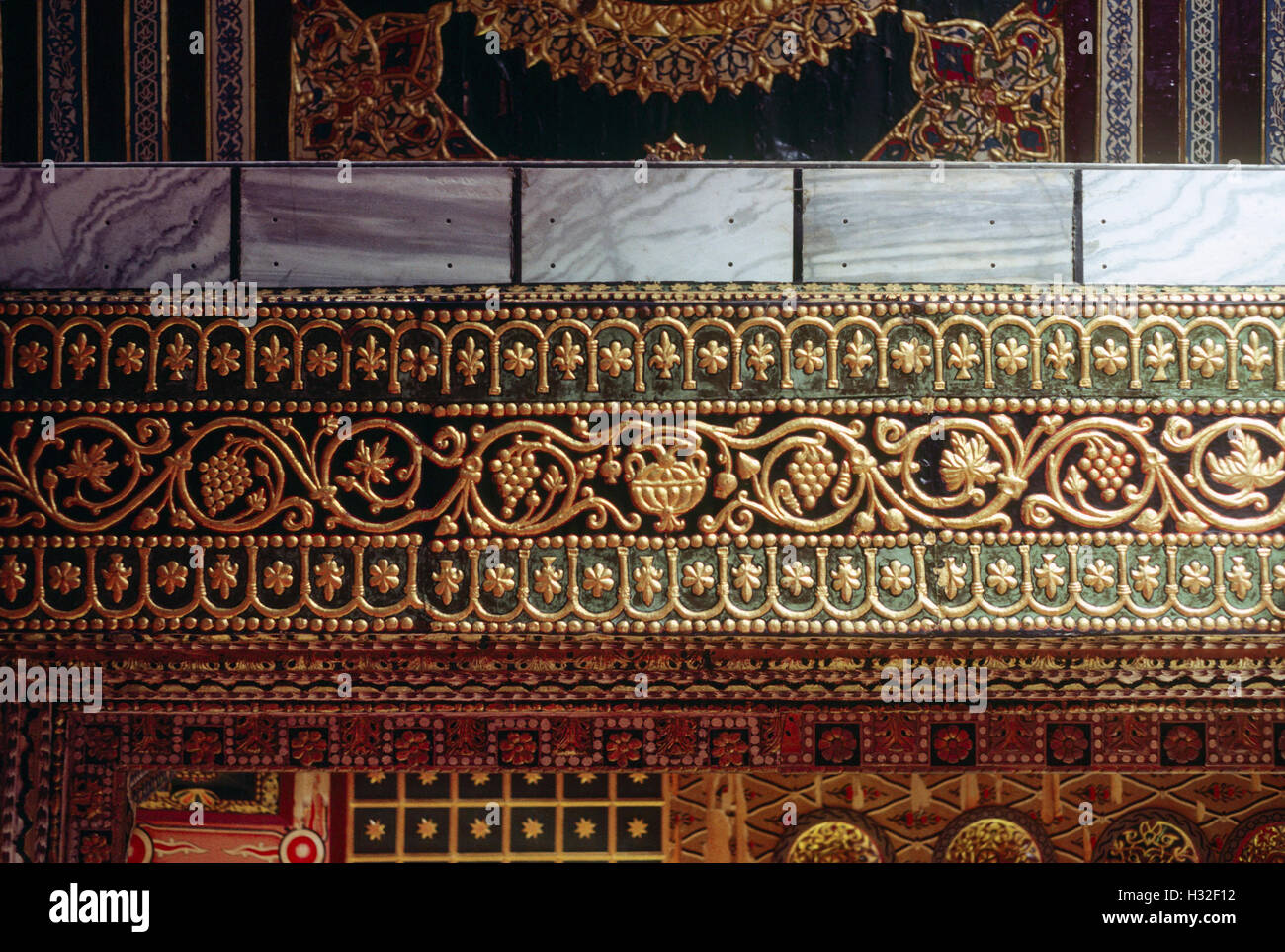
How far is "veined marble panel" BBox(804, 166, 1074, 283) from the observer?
158cm

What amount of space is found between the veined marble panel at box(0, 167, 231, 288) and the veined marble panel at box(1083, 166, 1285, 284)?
60.1 inches

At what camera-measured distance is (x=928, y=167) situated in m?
1.59

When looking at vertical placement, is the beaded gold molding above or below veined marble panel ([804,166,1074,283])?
below

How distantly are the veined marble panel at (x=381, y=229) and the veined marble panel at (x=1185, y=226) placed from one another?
104 cm

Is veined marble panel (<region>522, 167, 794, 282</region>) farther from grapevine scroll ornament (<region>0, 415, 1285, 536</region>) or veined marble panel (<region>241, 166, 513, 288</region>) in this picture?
grapevine scroll ornament (<region>0, 415, 1285, 536</region>)

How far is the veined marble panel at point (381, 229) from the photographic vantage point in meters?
1.59

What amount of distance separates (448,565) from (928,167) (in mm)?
1076

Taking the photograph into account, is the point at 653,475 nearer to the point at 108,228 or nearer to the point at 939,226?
the point at 939,226

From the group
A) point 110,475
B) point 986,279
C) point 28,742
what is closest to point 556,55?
point 986,279

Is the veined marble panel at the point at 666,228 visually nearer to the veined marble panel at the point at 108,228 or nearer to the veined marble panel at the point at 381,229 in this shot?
the veined marble panel at the point at 381,229

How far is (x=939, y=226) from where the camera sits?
1589mm

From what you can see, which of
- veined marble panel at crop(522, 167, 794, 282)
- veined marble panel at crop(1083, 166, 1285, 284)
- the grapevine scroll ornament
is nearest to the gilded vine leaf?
the grapevine scroll ornament

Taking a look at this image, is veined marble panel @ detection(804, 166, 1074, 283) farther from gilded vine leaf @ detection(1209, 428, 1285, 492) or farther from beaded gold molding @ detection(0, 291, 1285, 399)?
gilded vine leaf @ detection(1209, 428, 1285, 492)

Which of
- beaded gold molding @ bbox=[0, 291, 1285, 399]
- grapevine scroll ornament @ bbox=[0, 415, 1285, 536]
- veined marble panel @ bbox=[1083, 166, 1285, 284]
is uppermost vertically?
veined marble panel @ bbox=[1083, 166, 1285, 284]
